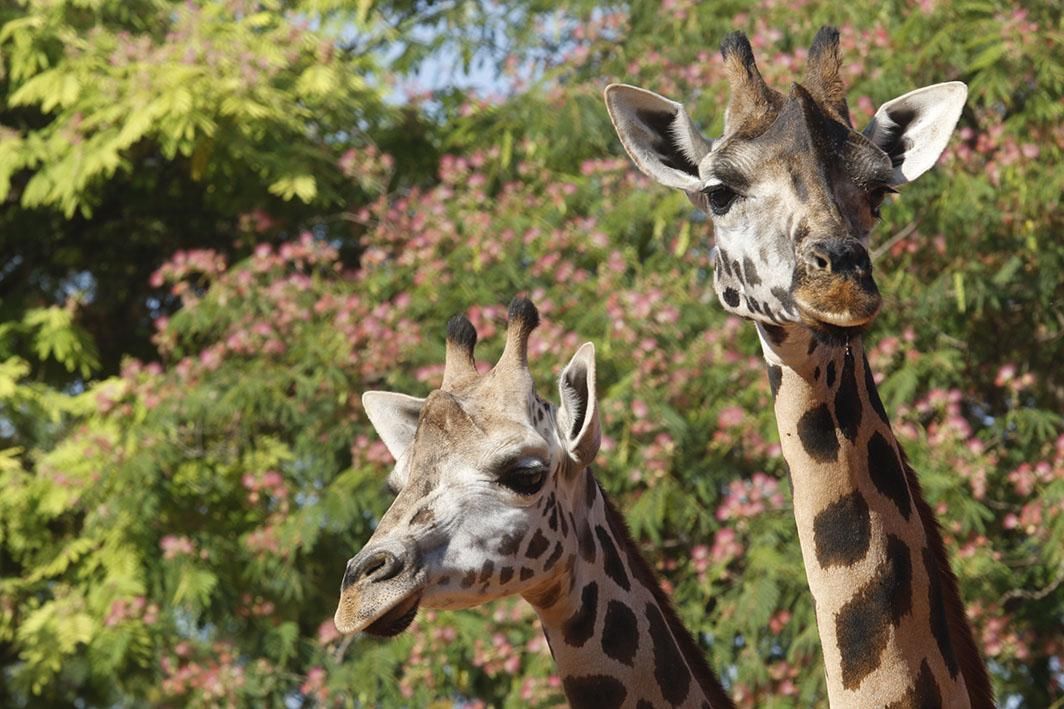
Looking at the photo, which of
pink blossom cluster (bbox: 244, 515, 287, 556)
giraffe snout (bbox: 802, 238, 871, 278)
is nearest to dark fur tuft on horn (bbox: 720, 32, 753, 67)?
giraffe snout (bbox: 802, 238, 871, 278)

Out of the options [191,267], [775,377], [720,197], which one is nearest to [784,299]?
[775,377]

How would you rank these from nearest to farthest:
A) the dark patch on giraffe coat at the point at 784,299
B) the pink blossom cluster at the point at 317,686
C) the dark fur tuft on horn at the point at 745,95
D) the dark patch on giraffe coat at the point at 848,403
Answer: the dark patch on giraffe coat at the point at 784,299 → the dark patch on giraffe coat at the point at 848,403 → the dark fur tuft on horn at the point at 745,95 → the pink blossom cluster at the point at 317,686

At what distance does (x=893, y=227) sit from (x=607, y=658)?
5.36 metres

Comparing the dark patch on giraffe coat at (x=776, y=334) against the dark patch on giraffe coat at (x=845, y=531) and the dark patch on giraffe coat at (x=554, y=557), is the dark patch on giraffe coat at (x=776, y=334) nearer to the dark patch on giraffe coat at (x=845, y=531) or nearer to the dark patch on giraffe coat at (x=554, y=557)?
the dark patch on giraffe coat at (x=845, y=531)

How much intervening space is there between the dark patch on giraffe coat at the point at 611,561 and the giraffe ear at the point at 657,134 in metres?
1.00

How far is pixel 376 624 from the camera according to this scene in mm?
4359

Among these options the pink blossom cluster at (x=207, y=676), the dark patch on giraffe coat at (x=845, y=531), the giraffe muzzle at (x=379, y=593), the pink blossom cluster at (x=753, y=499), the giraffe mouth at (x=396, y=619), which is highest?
the dark patch on giraffe coat at (x=845, y=531)

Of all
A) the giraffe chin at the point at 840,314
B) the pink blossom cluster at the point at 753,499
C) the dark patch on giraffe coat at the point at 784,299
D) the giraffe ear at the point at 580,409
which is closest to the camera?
the giraffe chin at the point at 840,314

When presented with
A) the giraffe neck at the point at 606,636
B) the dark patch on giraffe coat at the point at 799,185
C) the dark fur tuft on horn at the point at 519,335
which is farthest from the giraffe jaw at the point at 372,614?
the dark patch on giraffe coat at the point at 799,185

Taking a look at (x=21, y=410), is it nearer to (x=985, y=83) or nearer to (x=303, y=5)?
(x=303, y=5)

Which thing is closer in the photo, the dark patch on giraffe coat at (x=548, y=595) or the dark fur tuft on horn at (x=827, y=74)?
the dark fur tuft on horn at (x=827, y=74)

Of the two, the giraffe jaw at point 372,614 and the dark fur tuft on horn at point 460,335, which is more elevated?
the dark fur tuft on horn at point 460,335

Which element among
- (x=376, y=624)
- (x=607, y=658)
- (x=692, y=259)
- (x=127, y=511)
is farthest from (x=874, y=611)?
(x=127, y=511)

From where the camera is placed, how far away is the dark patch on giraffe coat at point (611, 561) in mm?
5035
